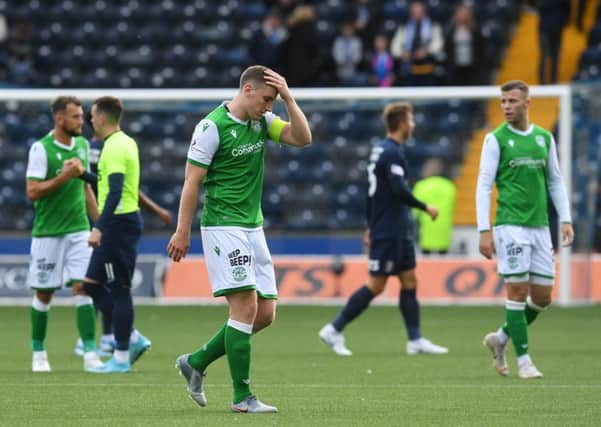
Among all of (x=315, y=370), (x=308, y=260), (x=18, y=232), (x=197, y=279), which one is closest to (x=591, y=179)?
(x=308, y=260)

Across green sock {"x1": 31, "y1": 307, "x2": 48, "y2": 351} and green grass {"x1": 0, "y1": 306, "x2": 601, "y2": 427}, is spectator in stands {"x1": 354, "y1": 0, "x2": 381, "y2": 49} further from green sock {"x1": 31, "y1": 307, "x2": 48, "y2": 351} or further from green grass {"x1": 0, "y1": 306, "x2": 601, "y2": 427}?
green sock {"x1": 31, "y1": 307, "x2": 48, "y2": 351}

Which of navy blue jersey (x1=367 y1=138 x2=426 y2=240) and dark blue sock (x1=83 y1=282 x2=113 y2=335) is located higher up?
navy blue jersey (x1=367 y1=138 x2=426 y2=240)

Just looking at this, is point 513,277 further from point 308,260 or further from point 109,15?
point 109,15

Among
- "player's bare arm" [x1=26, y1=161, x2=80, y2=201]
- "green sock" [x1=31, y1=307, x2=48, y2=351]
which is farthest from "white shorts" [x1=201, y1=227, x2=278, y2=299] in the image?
"green sock" [x1=31, y1=307, x2=48, y2=351]

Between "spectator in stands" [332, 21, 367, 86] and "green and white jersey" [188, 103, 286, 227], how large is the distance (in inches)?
655

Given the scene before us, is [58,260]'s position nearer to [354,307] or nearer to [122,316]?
[122,316]

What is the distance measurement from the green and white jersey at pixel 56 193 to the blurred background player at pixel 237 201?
364 centimetres

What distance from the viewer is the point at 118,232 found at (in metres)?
12.7

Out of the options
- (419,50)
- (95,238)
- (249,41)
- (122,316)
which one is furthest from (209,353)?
(249,41)

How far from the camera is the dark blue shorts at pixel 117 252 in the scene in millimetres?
12688

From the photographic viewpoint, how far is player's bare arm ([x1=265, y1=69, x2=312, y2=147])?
374 inches

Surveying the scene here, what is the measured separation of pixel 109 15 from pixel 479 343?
1531cm

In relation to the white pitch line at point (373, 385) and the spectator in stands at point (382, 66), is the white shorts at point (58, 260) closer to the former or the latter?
the white pitch line at point (373, 385)

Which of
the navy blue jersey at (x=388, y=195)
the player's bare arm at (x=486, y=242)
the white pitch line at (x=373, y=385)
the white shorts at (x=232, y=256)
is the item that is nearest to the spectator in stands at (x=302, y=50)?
the navy blue jersey at (x=388, y=195)
